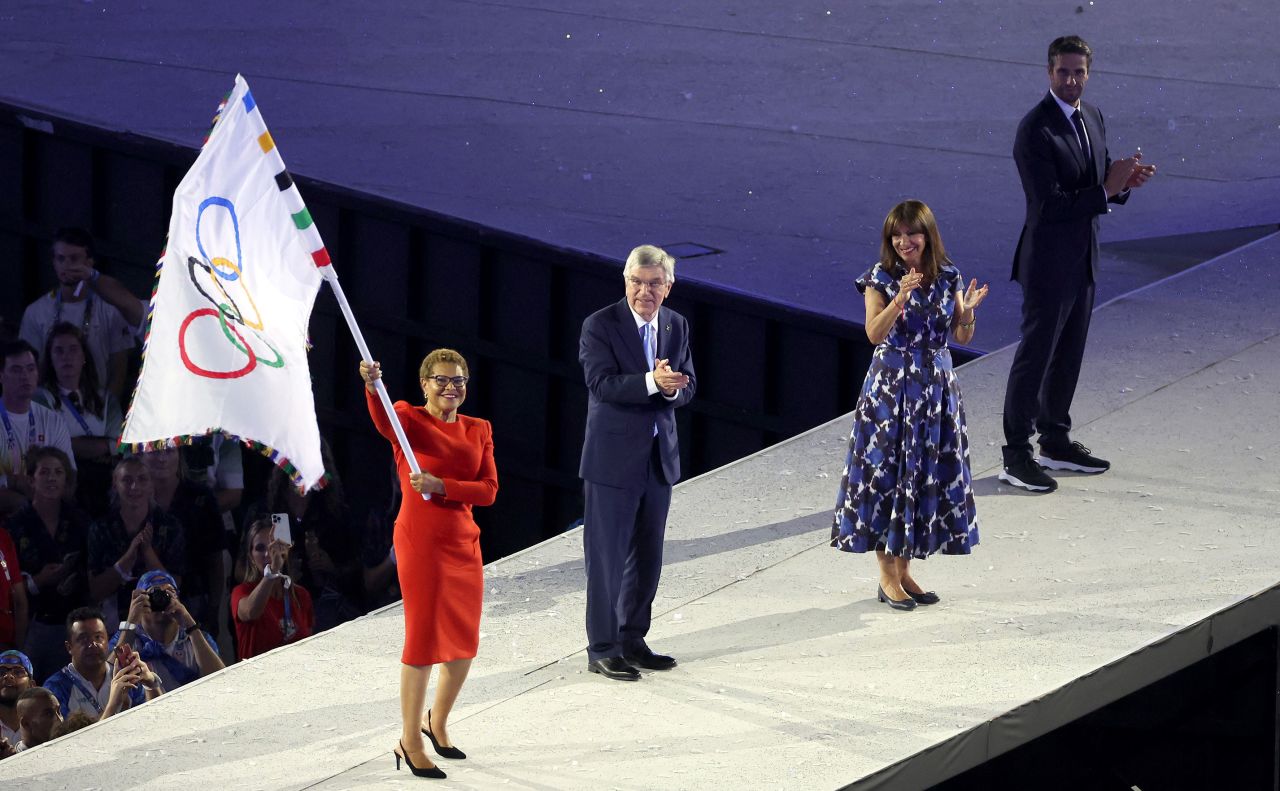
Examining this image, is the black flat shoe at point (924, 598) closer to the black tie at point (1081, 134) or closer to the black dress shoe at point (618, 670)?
the black dress shoe at point (618, 670)

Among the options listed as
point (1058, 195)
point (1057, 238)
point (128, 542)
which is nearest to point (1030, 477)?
point (1057, 238)

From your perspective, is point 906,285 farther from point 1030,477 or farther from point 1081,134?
point 1030,477

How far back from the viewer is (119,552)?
9.47 meters

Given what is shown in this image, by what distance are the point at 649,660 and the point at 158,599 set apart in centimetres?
252

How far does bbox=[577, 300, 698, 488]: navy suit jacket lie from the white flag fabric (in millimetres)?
1204

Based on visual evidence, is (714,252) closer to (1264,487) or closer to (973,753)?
(1264,487)

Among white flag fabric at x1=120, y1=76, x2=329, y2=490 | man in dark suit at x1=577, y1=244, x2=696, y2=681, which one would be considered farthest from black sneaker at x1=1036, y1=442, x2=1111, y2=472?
white flag fabric at x1=120, y1=76, x2=329, y2=490

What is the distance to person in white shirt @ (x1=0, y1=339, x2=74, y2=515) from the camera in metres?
10.1

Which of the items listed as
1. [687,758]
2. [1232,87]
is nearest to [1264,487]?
[687,758]

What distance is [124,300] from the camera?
38.5 ft

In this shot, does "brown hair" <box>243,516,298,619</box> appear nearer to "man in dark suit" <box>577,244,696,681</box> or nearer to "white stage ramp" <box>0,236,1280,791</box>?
"white stage ramp" <box>0,236,1280,791</box>

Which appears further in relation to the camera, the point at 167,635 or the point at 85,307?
the point at 85,307

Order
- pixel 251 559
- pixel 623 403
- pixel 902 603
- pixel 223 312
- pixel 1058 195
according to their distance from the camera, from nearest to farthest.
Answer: pixel 223 312
pixel 623 403
pixel 902 603
pixel 1058 195
pixel 251 559

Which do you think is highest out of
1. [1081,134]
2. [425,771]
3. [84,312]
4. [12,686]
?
[1081,134]
